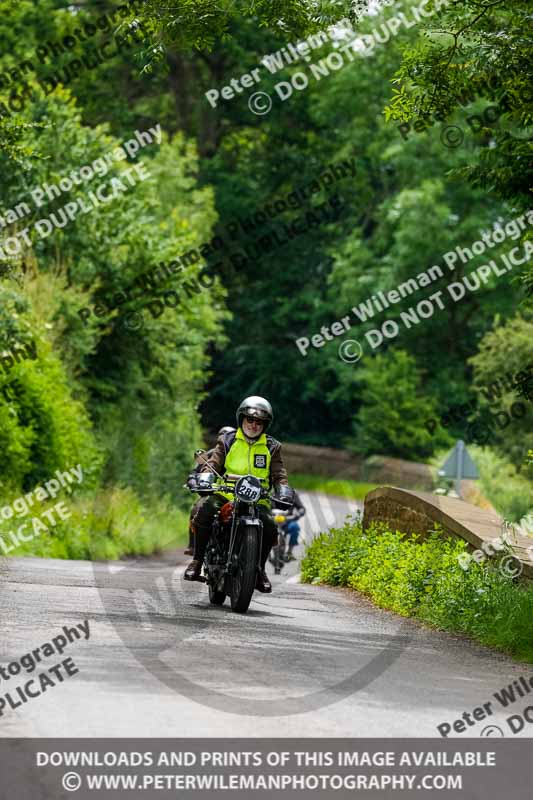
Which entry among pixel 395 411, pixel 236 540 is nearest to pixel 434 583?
pixel 236 540

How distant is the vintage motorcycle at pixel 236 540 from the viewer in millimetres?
12664

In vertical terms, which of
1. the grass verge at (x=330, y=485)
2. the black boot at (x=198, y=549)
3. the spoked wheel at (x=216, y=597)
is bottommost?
the grass verge at (x=330, y=485)

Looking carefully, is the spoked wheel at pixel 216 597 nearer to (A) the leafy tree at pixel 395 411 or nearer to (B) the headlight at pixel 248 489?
(B) the headlight at pixel 248 489

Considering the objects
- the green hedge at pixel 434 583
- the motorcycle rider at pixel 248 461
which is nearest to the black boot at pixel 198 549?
the motorcycle rider at pixel 248 461

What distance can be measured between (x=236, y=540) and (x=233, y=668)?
345 centimetres

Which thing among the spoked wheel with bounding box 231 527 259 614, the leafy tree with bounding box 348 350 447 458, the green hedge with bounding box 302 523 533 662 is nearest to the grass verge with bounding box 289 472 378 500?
the leafy tree with bounding box 348 350 447 458

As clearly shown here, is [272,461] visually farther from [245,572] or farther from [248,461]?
[245,572]

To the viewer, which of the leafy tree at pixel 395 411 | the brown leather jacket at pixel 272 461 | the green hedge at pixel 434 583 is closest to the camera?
the green hedge at pixel 434 583

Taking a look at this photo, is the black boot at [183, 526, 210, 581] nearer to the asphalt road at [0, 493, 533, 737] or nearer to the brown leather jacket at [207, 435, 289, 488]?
the asphalt road at [0, 493, 533, 737]

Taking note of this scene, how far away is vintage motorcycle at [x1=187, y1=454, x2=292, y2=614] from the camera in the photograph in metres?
12.7

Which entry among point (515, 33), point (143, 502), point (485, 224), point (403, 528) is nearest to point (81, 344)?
point (143, 502)

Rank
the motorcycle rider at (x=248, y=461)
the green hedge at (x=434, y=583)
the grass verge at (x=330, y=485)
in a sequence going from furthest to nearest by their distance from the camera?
the grass verge at (x=330, y=485), the motorcycle rider at (x=248, y=461), the green hedge at (x=434, y=583)

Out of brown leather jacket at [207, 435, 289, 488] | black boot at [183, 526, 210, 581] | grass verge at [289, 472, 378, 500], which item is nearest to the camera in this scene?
brown leather jacket at [207, 435, 289, 488]
